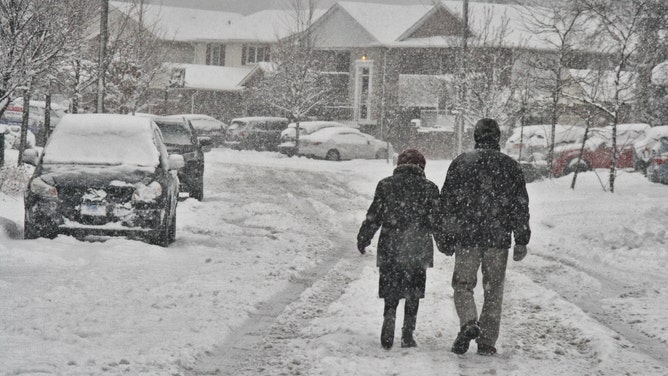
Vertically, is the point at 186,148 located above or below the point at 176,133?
below

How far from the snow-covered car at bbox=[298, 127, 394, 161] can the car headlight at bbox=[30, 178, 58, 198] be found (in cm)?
2559

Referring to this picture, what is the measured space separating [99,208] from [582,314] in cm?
575

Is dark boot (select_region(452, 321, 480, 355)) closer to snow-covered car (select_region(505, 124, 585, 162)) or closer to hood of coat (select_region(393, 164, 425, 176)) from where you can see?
hood of coat (select_region(393, 164, 425, 176))

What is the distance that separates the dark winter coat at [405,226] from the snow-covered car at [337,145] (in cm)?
2884

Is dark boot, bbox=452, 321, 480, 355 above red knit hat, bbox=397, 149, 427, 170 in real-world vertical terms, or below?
below

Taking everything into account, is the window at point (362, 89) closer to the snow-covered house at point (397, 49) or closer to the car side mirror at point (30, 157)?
the snow-covered house at point (397, 49)

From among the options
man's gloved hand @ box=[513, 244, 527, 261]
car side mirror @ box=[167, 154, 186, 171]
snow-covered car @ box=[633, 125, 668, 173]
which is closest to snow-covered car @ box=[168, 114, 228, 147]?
snow-covered car @ box=[633, 125, 668, 173]

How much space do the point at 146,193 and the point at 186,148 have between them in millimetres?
6935

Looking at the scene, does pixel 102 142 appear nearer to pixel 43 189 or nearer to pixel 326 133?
pixel 43 189

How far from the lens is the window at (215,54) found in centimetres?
6250

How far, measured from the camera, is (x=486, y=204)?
→ 6797 millimetres

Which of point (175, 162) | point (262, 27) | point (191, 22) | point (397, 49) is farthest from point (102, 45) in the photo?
point (191, 22)

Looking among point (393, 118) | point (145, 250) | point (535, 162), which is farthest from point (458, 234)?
point (393, 118)

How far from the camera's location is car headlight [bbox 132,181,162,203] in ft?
35.7
